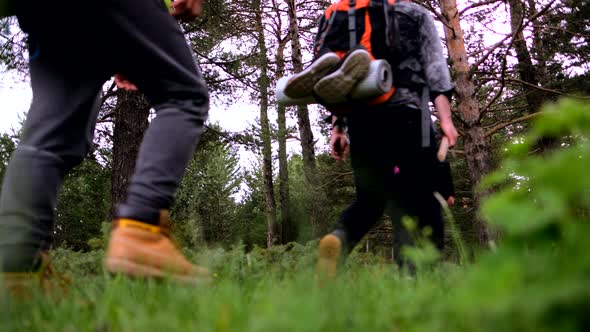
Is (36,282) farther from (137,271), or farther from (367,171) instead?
(367,171)

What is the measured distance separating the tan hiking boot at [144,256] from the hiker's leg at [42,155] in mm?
304

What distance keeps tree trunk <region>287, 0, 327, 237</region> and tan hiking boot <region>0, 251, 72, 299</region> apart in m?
8.45

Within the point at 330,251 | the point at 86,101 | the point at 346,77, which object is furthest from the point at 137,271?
the point at 346,77

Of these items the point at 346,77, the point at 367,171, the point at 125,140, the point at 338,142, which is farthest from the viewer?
the point at 125,140

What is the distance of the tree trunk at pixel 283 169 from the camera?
41.0ft

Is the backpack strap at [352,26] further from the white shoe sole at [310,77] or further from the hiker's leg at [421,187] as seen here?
the hiker's leg at [421,187]

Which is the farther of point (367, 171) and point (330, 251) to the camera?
point (367, 171)

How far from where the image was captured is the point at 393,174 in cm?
266

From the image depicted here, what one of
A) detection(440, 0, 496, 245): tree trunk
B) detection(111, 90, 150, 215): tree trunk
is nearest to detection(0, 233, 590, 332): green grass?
detection(111, 90, 150, 215): tree trunk

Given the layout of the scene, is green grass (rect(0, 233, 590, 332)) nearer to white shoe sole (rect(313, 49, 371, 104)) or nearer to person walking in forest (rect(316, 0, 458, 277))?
person walking in forest (rect(316, 0, 458, 277))

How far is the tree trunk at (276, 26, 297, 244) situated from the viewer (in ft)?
41.0

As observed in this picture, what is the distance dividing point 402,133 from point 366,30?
584 millimetres

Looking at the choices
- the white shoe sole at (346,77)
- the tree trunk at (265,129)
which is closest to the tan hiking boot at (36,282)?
the white shoe sole at (346,77)

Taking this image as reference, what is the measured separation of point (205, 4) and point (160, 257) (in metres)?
7.72
